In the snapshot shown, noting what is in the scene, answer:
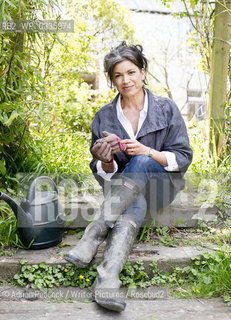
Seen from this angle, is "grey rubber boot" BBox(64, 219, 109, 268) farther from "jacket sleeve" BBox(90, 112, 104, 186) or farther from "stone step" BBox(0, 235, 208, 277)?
"jacket sleeve" BBox(90, 112, 104, 186)

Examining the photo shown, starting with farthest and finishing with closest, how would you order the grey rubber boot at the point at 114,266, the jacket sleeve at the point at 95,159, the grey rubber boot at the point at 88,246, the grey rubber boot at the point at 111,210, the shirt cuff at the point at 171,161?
the jacket sleeve at the point at 95,159, the shirt cuff at the point at 171,161, the grey rubber boot at the point at 111,210, the grey rubber boot at the point at 88,246, the grey rubber boot at the point at 114,266

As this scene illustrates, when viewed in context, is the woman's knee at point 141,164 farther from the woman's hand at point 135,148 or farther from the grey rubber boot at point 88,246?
the grey rubber boot at point 88,246

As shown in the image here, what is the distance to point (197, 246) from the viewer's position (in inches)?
88.1

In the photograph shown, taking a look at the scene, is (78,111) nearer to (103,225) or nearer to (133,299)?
(103,225)

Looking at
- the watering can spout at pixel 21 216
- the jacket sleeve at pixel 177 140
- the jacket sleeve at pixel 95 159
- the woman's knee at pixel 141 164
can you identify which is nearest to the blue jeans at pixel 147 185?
the woman's knee at pixel 141 164

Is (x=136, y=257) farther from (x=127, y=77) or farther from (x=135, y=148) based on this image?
(x=127, y=77)

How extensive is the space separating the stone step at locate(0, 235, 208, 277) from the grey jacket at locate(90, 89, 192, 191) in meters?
0.40

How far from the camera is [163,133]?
91.4 inches

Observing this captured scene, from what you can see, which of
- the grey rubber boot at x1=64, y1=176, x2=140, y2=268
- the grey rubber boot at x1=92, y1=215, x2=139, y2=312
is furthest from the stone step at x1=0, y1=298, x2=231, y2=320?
the grey rubber boot at x1=64, y1=176, x2=140, y2=268

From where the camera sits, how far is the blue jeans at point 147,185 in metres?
2.10

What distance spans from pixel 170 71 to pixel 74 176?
6.17 m

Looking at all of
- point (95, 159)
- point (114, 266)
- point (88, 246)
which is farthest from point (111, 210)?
point (95, 159)

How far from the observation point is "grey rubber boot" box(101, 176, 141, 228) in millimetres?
2064

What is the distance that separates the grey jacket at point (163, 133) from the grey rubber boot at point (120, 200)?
1.04 ft
